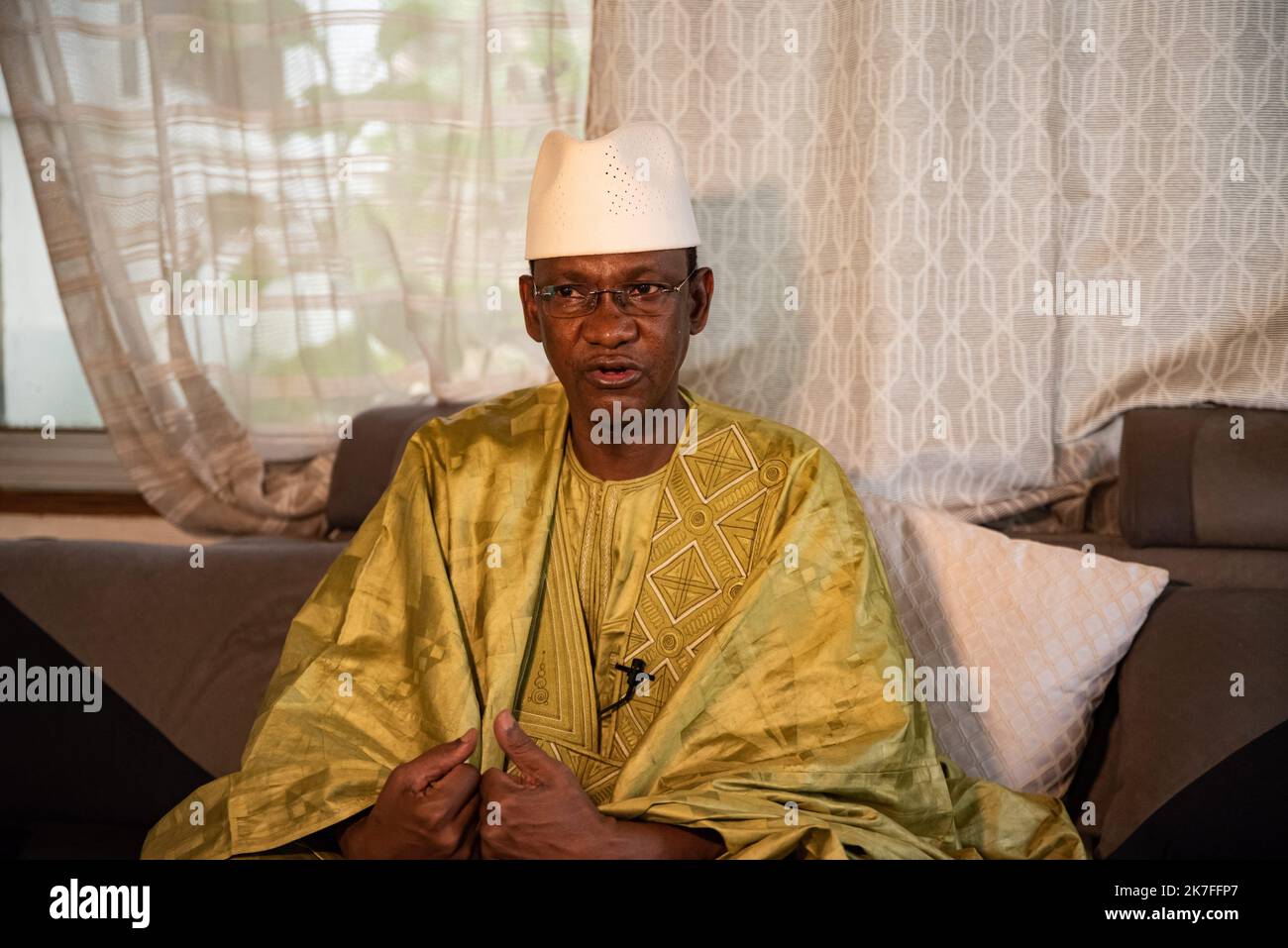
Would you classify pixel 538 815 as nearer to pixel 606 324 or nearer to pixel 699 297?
pixel 606 324

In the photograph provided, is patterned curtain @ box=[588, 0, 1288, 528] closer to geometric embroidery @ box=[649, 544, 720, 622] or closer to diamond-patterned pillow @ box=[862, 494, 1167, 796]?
diamond-patterned pillow @ box=[862, 494, 1167, 796]

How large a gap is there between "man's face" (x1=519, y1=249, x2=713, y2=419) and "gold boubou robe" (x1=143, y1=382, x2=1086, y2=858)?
149mm

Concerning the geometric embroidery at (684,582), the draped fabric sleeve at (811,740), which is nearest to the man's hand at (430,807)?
the draped fabric sleeve at (811,740)

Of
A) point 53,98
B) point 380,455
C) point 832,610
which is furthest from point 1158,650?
point 53,98

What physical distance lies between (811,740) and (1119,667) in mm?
706

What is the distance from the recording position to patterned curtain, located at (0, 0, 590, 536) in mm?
2762

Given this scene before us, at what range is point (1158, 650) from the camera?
2.16 meters

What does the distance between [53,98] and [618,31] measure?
1.30 metres

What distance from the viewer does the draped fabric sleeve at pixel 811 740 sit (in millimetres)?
1729

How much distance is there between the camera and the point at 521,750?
1.71 metres

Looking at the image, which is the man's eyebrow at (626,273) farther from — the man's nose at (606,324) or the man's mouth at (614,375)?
the man's mouth at (614,375)

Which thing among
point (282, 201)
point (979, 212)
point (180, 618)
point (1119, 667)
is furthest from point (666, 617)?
point (282, 201)

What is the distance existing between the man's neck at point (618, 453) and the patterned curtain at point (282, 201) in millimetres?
771
